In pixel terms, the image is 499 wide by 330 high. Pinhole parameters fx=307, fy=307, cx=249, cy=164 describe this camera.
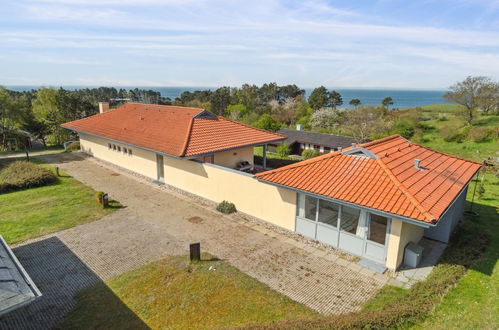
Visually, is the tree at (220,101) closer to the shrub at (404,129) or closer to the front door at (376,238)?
the shrub at (404,129)

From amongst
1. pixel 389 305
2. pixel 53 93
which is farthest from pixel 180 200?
pixel 53 93

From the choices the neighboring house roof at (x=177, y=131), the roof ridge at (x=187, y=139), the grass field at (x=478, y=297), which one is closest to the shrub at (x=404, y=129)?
the neighboring house roof at (x=177, y=131)

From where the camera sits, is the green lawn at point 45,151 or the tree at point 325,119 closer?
the green lawn at point 45,151

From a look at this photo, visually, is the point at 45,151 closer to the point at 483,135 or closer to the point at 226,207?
the point at 226,207

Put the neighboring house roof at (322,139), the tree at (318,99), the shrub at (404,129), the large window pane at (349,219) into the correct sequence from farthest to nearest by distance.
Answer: the tree at (318,99), the shrub at (404,129), the neighboring house roof at (322,139), the large window pane at (349,219)

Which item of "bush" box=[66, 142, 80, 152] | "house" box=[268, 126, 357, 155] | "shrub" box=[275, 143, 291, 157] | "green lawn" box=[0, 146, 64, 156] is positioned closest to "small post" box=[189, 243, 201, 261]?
"shrub" box=[275, 143, 291, 157]
